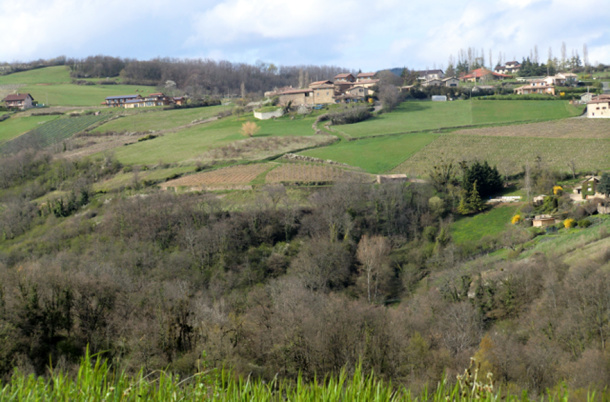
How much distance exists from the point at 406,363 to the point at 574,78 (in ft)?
321

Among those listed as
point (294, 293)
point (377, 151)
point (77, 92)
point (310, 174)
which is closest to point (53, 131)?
point (77, 92)

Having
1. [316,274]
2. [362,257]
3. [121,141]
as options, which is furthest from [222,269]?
[121,141]

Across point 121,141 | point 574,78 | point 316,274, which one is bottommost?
point 316,274

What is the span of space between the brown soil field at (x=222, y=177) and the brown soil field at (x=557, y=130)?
2681 centimetres

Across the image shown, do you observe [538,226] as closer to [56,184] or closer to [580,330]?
[580,330]

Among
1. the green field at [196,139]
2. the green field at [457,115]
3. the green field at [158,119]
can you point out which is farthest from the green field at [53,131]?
the green field at [457,115]

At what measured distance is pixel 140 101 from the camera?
105 meters

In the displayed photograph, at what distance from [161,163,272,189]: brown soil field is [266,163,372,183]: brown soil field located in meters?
2.03

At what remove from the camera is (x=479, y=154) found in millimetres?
60344

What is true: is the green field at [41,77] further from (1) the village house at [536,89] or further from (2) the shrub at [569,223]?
(2) the shrub at [569,223]

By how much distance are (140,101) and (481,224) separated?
253 ft

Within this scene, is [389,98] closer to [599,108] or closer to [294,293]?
[599,108]

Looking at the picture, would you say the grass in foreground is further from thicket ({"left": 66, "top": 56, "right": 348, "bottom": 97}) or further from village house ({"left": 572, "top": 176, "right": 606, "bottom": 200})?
thicket ({"left": 66, "top": 56, "right": 348, "bottom": 97})

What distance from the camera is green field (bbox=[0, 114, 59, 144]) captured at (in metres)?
82.4
